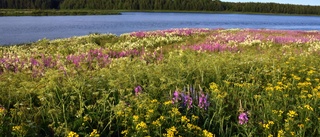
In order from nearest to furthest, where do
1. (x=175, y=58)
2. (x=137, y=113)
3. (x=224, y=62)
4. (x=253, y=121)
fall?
(x=137, y=113), (x=253, y=121), (x=224, y=62), (x=175, y=58)

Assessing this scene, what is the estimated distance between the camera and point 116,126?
5703 millimetres

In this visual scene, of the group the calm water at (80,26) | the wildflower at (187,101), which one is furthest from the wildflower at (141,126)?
the calm water at (80,26)

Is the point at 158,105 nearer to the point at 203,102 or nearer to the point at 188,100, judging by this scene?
the point at 188,100

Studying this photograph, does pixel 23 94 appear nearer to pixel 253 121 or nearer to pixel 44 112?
pixel 44 112

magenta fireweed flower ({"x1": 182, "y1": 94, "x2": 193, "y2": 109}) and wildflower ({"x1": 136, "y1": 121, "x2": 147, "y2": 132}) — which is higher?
wildflower ({"x1": 136, "y1": 121, "x2": 147, "y2": 132})

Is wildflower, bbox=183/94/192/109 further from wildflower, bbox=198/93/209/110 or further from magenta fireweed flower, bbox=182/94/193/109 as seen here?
wildflower, bbox=198/93/209/110

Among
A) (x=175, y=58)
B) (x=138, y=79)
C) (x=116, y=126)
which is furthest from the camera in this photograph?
(x=175, y=58)

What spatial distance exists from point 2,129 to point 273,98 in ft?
16.6

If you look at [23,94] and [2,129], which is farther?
[23,94]

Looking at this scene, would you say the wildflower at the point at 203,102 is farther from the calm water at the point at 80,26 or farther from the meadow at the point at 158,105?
the calm water at the point at 80,26

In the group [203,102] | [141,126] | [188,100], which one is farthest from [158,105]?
[141,126]

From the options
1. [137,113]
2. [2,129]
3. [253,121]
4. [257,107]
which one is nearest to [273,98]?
[257,107]

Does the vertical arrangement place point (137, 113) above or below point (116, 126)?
above

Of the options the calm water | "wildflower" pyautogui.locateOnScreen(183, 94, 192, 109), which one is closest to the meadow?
"wildflower" pyautogui.locateOnScreen(183, 94, 192, 109)
